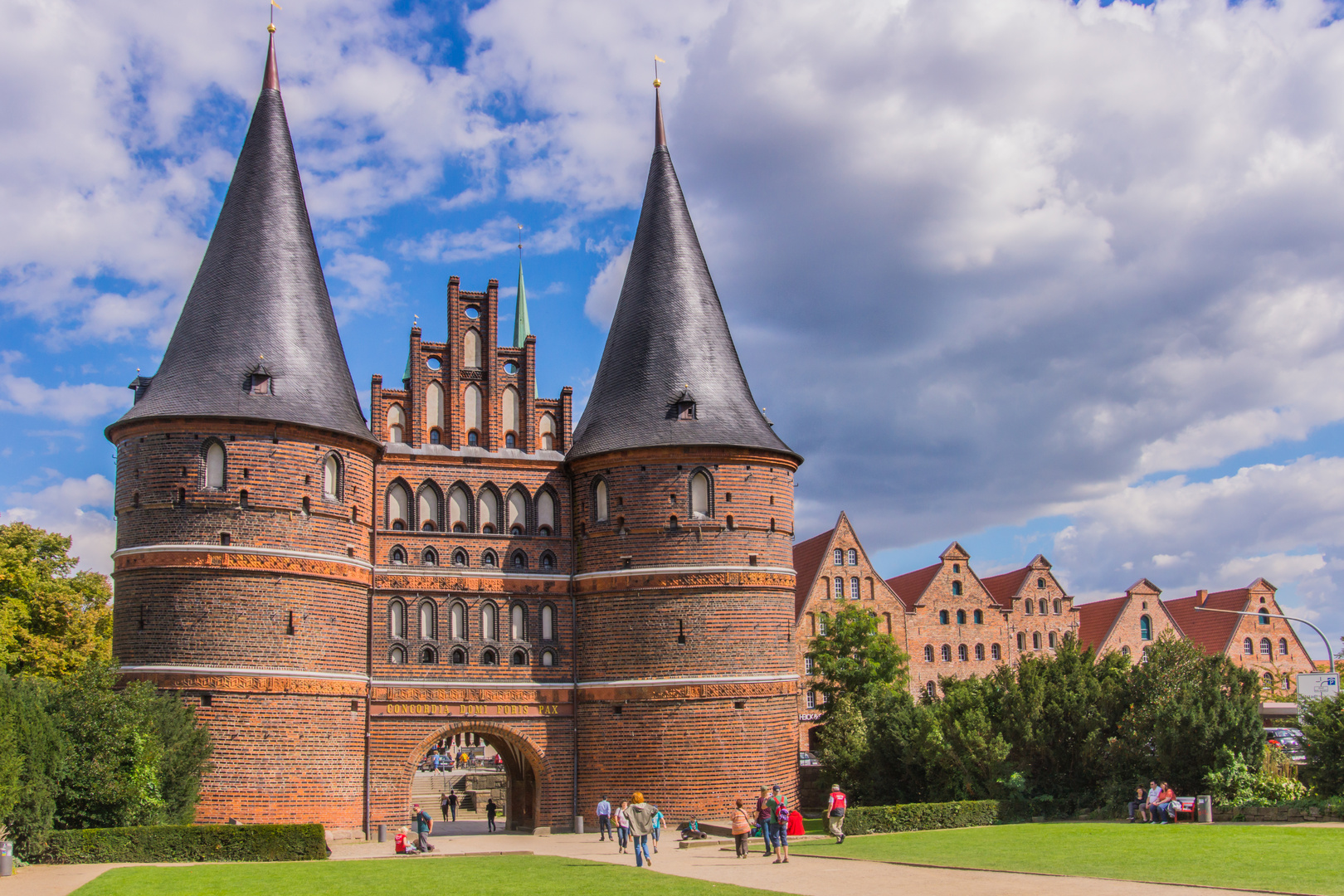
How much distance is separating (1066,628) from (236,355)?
4431 centimetres

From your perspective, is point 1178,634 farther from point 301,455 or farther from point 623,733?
point 301,455

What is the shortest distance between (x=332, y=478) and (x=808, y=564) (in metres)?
29.1

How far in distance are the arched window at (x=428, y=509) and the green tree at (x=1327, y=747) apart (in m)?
22.3

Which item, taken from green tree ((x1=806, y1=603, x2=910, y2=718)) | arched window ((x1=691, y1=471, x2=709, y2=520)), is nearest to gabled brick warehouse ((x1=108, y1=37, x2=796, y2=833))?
arched window ((x1=691, y1=471, x2=709, y2=520))

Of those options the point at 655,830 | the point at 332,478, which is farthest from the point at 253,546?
the point at 655,830

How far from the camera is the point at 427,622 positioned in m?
32.7

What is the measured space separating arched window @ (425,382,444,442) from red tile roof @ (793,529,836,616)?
2295cm

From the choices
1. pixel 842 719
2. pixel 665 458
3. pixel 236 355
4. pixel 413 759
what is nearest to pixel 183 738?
pixel 413 759

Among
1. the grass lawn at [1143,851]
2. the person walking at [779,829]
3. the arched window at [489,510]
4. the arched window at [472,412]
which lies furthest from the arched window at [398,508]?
the person walking at [779,829]

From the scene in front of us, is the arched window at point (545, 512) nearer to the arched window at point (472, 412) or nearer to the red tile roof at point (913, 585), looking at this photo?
the arched window at point (472, 412)

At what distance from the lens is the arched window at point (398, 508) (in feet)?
108

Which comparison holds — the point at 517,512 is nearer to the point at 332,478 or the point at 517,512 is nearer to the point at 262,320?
the point at 332,478

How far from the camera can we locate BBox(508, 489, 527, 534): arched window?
3403 cm

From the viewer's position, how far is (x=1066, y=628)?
6053 cm
